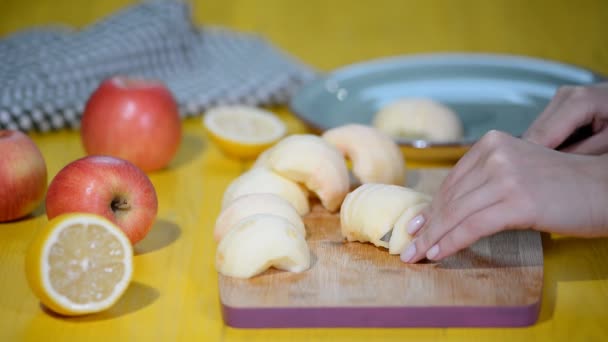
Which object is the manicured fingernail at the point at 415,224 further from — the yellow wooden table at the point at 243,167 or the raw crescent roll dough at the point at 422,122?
the raw crescent roll dough at the point at 422,122

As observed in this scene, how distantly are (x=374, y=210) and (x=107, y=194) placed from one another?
1.41ft

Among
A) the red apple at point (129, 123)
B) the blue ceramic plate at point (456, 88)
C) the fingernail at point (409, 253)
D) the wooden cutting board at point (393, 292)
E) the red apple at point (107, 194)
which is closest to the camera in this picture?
the wooden cutting board at point (393, 292)

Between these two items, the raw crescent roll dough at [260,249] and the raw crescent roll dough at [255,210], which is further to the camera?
the raw crescent roll dough at [255,210]

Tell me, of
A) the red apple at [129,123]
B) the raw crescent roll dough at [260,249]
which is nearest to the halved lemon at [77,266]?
the raw crescent roll dough at [260,249]

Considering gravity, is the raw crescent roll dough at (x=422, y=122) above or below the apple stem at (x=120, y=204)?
below

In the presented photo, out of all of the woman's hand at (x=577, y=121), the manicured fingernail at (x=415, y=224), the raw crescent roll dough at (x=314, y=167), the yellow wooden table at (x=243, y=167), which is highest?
the woman's hand at (x=577, y=121)

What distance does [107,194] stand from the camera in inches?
54.3

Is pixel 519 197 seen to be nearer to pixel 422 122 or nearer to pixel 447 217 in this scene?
pixel 447 217

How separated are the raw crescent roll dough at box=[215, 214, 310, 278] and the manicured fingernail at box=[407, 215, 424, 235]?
0.53 ft

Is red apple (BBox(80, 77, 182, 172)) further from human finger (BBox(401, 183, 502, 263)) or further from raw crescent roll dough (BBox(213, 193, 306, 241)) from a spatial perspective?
human finger (BBox(401, 183, 502, 263))

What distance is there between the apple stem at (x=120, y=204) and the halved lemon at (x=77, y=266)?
0.60 feet

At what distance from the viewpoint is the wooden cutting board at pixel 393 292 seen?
116cm

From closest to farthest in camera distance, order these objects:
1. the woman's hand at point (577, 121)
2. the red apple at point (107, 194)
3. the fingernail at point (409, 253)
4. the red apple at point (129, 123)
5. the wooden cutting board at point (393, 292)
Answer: the wooden cutting board at point (393, 292) < the fingernail at point (409, 253) < the red apple at point (107, 194) < the woman's hand at point (577, 121) < the red apple at point (129, 123)

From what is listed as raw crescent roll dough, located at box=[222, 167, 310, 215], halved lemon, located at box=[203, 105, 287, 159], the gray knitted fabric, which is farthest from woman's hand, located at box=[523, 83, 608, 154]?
the gray knitted fabric
